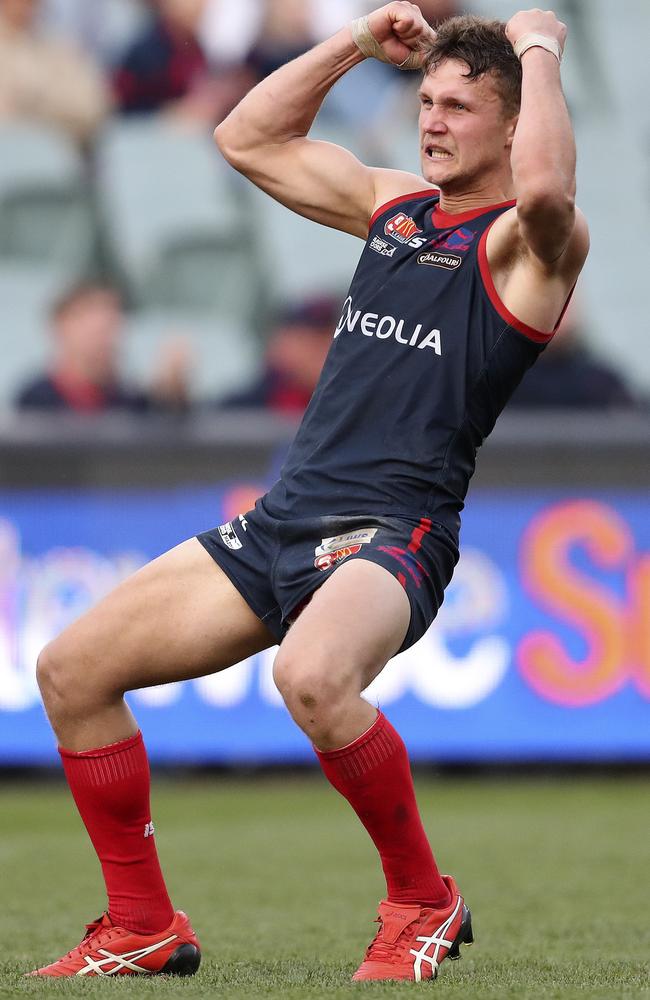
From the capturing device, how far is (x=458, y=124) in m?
3.52

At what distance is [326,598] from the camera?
3.28m

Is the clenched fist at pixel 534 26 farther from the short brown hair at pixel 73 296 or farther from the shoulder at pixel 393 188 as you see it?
the short brown hair at pixel 73 296

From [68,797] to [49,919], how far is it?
9.88 ft

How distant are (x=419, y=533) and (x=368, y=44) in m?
1.21

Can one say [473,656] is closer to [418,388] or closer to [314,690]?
[418,388]

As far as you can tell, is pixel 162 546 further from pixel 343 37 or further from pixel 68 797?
pixel 343 37

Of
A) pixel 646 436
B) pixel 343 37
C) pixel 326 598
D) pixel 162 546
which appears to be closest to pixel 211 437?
pixel 162 546

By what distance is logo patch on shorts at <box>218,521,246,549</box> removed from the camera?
3590mm

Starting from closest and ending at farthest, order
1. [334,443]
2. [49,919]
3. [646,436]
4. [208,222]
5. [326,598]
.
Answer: [326,598] < [334,443] < [49,919] < [646,436] < [208,222]

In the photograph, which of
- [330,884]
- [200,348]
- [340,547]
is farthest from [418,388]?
[200,348]

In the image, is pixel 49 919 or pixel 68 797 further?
pixel 68 797

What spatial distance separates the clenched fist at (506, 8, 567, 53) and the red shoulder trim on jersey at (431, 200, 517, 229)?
0.35 metres

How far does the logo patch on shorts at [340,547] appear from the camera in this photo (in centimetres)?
339

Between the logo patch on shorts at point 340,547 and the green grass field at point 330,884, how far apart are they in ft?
2.84
